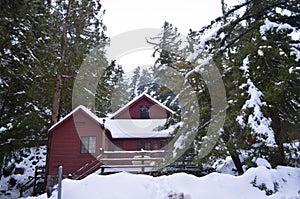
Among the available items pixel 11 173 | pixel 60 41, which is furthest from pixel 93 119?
pixel 11 173

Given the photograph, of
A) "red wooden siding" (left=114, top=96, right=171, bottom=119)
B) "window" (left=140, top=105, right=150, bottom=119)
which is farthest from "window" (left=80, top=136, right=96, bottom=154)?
"window" (left=140, top=105, right=150, bottom=119)

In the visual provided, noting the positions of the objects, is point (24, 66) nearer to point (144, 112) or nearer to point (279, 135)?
point (279, 135)

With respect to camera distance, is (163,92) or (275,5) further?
(163,92)

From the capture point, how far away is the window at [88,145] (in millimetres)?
15500

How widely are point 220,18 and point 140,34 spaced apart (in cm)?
1859

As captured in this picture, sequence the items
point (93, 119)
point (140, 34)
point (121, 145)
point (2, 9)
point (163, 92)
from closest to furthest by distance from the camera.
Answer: point (2, 9), point (163, 92), point (93, 119), point (121, 145), point (140, 34)

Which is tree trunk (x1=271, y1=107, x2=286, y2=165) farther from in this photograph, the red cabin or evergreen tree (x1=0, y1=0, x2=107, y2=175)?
evergreen tree (x1=0, y1=0, x2=107, y2=175)

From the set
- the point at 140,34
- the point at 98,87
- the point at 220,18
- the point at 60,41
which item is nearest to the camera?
the point at 220,18

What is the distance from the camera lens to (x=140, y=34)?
982 inches

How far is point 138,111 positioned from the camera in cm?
2055

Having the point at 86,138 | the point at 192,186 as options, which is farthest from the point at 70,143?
the point at 192,186

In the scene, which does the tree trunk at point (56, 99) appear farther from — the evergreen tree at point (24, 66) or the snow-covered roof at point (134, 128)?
the snow-covered roof at point (134, 128)

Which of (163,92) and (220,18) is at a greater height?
(220,18)

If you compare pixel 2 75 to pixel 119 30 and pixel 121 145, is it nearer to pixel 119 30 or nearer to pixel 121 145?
pixel 121 145
